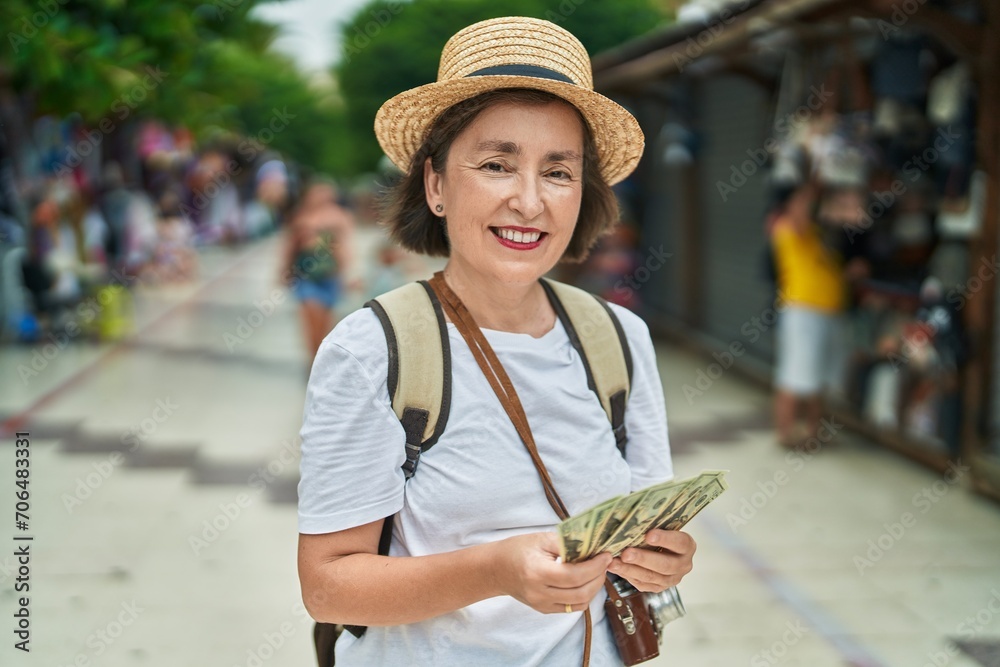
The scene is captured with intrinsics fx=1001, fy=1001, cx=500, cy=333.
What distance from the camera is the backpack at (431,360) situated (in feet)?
5.33

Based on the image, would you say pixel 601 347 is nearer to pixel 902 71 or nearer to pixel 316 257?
pixel 902 71

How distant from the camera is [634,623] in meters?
1.82

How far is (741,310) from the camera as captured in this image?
33.7 ft

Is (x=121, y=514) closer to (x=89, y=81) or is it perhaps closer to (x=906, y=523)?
(x=89, y=81)

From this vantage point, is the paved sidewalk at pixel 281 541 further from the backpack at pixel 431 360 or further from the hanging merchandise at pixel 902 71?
the backpack at pixel 431 360

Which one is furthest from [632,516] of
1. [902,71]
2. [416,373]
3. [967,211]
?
[902,71]

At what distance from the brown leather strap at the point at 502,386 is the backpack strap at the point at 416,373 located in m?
0.05

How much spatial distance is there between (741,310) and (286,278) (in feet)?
15.2

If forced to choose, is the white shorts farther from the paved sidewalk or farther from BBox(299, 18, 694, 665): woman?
BBox(299, 18, 694, 665): woman

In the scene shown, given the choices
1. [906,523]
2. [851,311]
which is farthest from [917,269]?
[906,523]

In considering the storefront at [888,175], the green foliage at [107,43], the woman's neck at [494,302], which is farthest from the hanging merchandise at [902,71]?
the woman's neck at [494,302]

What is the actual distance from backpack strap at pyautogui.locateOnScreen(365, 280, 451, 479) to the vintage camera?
477mm

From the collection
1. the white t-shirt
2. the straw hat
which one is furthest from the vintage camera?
the straw hat

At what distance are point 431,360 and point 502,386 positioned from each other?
13 cm
